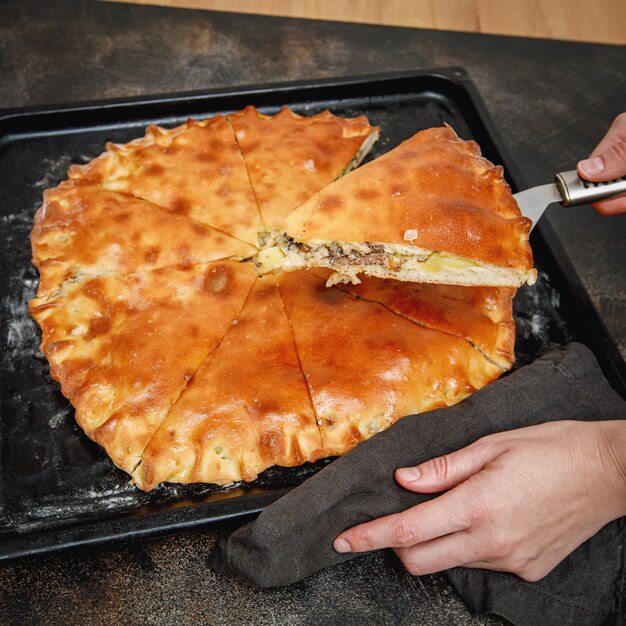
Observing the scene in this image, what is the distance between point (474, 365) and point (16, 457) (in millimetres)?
2129

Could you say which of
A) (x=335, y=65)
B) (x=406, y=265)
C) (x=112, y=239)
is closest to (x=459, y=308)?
(x=406, y=265)

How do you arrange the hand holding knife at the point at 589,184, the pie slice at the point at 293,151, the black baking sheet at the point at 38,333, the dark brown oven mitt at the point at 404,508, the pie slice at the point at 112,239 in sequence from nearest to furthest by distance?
the dark brown oven mitt at the point at 404,508
the black baking sheet at the point at 38,333
the hand holding knife at the point at 589,184
the pie slice at the point at 112,239
the pie slice at the point at 293,151

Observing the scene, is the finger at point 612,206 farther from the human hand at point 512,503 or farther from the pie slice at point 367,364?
the human hand at point 512,503

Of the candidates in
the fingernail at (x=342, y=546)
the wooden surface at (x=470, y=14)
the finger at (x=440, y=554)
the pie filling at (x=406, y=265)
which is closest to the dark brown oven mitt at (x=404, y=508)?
the fingernail at (x=342, y=546)

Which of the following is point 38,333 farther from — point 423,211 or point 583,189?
point 583,189

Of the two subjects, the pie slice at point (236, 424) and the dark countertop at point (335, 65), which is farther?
the dark countertop at point (335, 65)

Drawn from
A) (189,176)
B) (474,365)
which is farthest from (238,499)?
(189,176)

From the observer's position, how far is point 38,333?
331 centimetres

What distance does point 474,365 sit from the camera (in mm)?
3211

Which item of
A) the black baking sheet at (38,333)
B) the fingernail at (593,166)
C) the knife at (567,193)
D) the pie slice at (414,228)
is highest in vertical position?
the fingernail at (593,166)

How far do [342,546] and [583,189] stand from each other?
2.00 meters

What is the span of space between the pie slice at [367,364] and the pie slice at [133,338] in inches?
14.9

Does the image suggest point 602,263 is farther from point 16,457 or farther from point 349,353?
point 16,457

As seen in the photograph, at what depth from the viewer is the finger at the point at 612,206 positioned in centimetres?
358
